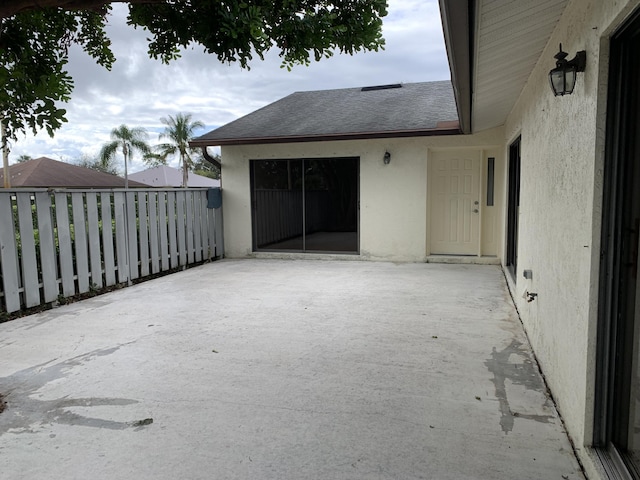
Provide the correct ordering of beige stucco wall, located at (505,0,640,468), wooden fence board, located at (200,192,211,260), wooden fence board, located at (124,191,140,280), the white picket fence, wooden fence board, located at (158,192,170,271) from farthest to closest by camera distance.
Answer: wooden fence board, located at (200,192,211,260), wooden fence board, located at (158,192,170,271), wooden fence board, located at (124,191,140,280), the white picket fence, beige stucco wall, located at (505,0,640,468)

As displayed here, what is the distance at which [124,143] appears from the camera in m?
27.5

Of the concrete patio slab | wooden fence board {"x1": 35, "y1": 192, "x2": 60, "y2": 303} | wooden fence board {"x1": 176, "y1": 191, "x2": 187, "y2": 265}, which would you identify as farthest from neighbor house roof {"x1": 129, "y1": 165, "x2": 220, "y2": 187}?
the concrete patio slab

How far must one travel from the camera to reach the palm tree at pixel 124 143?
27359 mm

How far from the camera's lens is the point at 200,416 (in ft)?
9.06

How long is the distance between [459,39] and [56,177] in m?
16.6

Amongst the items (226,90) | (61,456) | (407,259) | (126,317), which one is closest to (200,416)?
(61,456)

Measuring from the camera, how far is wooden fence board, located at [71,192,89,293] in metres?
6.02

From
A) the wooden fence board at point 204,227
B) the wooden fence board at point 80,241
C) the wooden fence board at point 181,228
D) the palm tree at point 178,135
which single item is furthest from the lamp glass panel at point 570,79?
the palm tree at point 178,135

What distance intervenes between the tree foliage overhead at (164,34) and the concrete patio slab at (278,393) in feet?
5.80

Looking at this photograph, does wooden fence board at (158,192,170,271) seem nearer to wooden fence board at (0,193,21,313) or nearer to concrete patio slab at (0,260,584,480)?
concrete patio slab at (0,260,584,480)

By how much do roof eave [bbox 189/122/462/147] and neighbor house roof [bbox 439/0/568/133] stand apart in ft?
8.63

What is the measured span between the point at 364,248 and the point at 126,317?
204 inches

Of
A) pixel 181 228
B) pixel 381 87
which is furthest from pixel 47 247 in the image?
pixel 381 87

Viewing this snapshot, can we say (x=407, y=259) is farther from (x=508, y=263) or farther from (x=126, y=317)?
(x=126, y=317)
